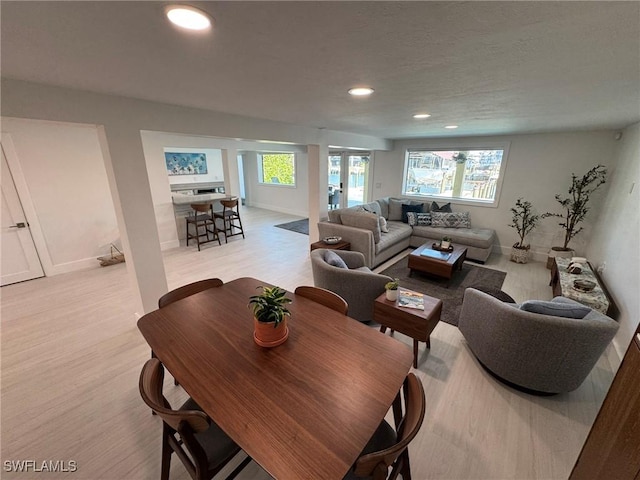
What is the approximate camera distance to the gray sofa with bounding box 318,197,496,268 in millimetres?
3936

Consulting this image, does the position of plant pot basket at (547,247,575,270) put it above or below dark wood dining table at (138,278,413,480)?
below

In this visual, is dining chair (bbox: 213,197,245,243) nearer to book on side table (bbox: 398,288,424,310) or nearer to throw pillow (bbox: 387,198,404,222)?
throw pillow (bbox: 387,198,404,222)

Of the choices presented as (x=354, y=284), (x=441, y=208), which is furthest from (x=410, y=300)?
(x=441, y=208)

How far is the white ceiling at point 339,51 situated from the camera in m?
0.86

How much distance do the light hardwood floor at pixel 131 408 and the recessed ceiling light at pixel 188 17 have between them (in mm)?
2215

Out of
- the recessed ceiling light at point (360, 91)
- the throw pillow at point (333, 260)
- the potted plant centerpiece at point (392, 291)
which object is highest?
the recessed ceiling light at point (360, 91)

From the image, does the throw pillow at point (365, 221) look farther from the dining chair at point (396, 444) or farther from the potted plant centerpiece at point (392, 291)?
the dining chair at point (396, 444)

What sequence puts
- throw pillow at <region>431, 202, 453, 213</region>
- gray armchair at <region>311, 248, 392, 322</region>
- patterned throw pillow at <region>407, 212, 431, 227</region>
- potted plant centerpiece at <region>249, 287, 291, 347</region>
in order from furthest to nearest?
throw pillow at <region>431, 202, 453, 213</region> < patterned throw pillow at <region>407, 212, 431, 227</region> < gray armchair at <region>311, 248, 392, 322</region> < potted plant centerpiece at <region>249, 287, 291, 347</region>

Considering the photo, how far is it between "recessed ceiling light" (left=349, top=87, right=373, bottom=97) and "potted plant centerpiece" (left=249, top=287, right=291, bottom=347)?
1557mm

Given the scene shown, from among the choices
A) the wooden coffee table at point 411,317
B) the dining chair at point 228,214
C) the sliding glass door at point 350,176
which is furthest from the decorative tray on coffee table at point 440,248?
the dining chair at point 228,214

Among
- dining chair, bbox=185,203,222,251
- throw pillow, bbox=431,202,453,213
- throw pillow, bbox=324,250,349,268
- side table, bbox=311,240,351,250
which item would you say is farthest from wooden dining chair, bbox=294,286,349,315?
throw pillow, bbox=431,202,453,213

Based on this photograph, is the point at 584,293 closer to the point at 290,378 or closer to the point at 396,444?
the point at 396,444

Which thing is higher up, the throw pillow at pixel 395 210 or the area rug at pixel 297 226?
the throw pillow at pixel 395 210

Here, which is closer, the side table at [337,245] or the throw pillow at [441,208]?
the side table at [337,245]
